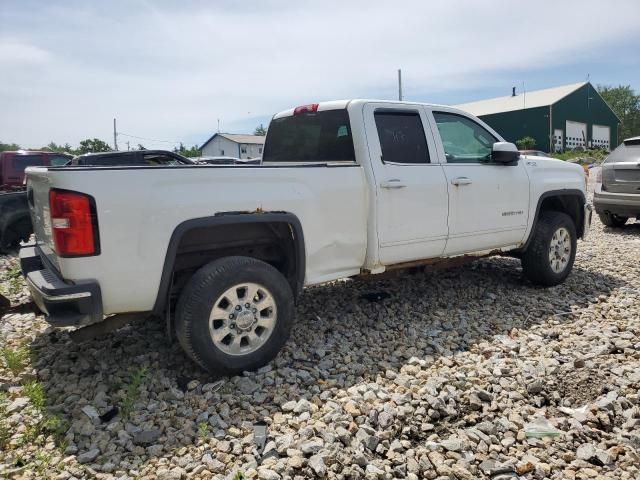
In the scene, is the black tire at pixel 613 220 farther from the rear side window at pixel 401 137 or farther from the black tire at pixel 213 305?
the black tire at pixel 213 305

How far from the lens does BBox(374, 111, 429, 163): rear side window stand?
169 inches

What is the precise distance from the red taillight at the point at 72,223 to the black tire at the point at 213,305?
70 centimetres

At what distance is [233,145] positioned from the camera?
55.3 meters

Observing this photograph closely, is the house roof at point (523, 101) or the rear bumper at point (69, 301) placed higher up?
the house roof at point (523, 101)

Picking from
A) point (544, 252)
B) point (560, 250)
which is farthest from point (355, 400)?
point (560, 250)

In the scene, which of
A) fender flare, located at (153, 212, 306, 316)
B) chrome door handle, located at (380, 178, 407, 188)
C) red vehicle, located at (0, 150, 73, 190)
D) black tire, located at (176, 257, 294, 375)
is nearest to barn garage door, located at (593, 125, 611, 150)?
red vehicle, located at (0, 150, 73, 190)

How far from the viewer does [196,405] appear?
126 inches

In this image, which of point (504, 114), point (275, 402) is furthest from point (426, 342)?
point (504, 114)

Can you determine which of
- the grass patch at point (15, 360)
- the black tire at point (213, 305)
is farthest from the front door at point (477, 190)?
the grass patch at point (15, 360)

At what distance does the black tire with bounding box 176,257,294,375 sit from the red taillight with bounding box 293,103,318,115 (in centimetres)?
187

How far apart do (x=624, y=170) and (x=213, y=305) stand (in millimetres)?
8508

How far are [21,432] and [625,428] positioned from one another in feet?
11.6

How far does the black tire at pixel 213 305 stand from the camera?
10.6 ft

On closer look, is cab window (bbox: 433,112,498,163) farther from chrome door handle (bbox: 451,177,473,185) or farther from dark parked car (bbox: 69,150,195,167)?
dark parked car (bbox: 69,150,195,167)
